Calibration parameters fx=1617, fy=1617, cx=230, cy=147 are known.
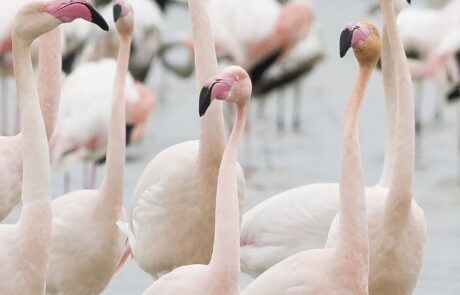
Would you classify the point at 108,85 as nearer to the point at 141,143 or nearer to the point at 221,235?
the point at 141,143

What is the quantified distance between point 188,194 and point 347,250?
1.31m

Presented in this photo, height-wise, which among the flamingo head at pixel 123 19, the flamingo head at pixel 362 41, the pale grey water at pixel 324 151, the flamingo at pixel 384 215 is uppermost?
the flamingo head at pixel 123 19

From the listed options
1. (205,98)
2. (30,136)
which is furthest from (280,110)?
(205,98)

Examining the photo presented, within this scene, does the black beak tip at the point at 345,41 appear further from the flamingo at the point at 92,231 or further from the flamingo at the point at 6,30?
the flamingo at the point at 6,30

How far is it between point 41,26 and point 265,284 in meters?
1.09

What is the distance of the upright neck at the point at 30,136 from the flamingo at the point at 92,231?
4.30ft

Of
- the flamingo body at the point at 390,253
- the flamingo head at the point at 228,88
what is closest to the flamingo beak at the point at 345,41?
the flamingo head at the point at 228,88

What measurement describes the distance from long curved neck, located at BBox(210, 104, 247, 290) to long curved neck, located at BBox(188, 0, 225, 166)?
1010 millimetres

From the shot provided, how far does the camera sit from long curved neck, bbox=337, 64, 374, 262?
5102 millimetres

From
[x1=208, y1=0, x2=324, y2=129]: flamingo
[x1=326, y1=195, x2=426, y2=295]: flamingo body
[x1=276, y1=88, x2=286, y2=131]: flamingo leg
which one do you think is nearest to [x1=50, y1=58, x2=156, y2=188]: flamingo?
[x1=208, y1=0, x2=324, y2=129]: flamingo

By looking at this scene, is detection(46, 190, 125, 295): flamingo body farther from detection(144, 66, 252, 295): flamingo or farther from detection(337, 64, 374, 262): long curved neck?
detection(337, 64, 374, 262): long curved neck

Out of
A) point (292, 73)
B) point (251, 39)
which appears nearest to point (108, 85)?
point (251, 39)

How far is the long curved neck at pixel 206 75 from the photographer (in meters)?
6.19

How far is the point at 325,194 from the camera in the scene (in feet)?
21.4
